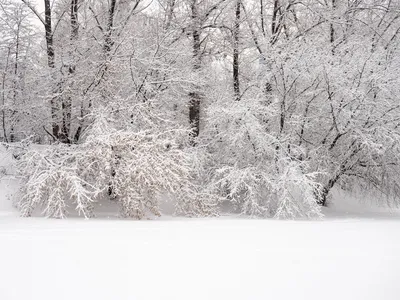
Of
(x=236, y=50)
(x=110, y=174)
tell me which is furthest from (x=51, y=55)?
(x=236, y=50)

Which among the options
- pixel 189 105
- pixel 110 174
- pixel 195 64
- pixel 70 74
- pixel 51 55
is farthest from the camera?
pixel 189 105

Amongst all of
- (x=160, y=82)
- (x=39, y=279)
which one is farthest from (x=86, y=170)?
(x=39, y=279)

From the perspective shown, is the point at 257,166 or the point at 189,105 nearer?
the point at 257,166

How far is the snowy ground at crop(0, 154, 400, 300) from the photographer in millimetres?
3326

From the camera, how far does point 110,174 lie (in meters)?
9.06

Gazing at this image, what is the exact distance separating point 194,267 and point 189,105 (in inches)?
398

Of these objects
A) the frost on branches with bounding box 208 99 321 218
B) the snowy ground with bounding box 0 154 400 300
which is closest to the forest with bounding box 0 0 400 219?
the frost on branches with bounding box 208 99 321 218

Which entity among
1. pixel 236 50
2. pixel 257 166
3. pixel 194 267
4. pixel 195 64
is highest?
pixel 236 50

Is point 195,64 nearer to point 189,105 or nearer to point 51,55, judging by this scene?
point 189,105

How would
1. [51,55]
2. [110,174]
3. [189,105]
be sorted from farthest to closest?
[189,105] < [51,55] < [110,174]

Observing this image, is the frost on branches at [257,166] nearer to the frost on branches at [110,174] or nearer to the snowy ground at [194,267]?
the frost on branches at [110,174]

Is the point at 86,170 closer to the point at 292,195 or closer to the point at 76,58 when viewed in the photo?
the point at 76,58

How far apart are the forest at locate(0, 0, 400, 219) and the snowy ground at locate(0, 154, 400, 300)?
12.6 feet

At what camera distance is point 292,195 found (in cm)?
1029
